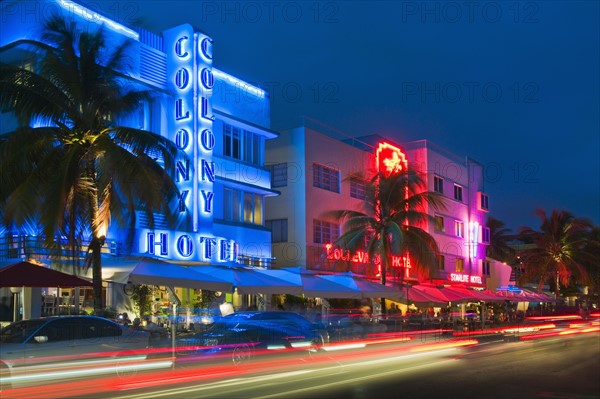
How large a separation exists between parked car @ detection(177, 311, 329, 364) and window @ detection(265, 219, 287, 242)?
53.9ft

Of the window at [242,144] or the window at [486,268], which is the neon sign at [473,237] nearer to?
the window at [486,268]

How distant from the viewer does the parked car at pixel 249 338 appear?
16.9 meters

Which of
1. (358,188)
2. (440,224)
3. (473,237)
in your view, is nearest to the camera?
(358,188)

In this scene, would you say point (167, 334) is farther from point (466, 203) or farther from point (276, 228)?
point (466, 203)

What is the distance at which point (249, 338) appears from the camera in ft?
57.0

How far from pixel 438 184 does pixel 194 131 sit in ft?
87.1

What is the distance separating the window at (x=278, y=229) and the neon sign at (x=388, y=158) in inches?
324

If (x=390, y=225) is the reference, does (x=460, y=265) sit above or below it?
below

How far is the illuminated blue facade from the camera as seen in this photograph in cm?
2392

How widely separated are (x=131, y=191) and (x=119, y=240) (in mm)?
5472

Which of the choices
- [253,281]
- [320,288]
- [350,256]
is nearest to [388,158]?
[350,256]

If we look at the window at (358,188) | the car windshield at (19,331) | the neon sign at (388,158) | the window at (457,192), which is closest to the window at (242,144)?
the window at (358,188)

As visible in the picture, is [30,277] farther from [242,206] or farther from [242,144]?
[242,144]

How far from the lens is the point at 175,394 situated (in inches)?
498
